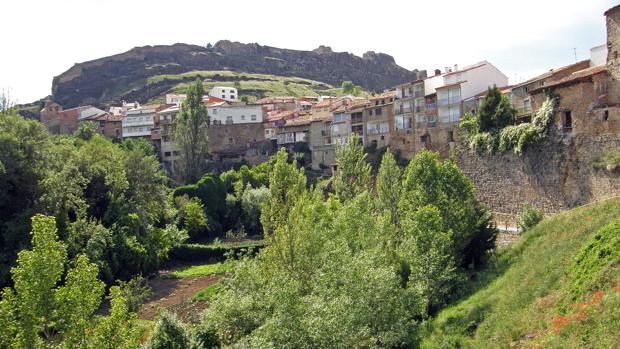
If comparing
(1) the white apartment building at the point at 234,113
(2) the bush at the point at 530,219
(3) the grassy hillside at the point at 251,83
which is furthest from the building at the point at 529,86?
(3) the grassy hillside at the point at 251,83

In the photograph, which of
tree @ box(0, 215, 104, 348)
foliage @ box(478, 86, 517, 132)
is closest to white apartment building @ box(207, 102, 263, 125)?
foliage @ box(478, 86, 517, 132)

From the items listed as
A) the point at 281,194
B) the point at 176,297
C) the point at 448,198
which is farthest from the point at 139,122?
the point at 448,198

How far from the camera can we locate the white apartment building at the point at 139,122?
76750 mm

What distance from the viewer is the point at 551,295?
18906mm

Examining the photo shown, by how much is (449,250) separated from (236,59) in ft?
391

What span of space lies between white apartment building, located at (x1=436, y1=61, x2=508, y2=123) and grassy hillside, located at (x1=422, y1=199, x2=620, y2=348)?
23.7 m

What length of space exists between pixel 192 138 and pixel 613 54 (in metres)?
41.9

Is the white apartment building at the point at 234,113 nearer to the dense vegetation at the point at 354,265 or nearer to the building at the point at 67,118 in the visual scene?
the building at the point at 67,118

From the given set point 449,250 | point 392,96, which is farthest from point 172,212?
point 449,250

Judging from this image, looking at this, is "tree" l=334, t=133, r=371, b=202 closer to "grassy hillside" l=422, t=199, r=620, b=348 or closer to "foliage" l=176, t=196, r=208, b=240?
"grassy hillside" l=422, t=199, r=620, b=348

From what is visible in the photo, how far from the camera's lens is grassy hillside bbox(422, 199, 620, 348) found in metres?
16.0

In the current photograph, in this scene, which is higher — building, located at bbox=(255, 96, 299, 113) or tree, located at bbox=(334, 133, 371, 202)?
building, located at bbox=(255, 96, 299, 113)

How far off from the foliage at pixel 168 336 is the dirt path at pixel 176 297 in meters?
9.00

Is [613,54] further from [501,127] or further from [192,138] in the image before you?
[192,138]
